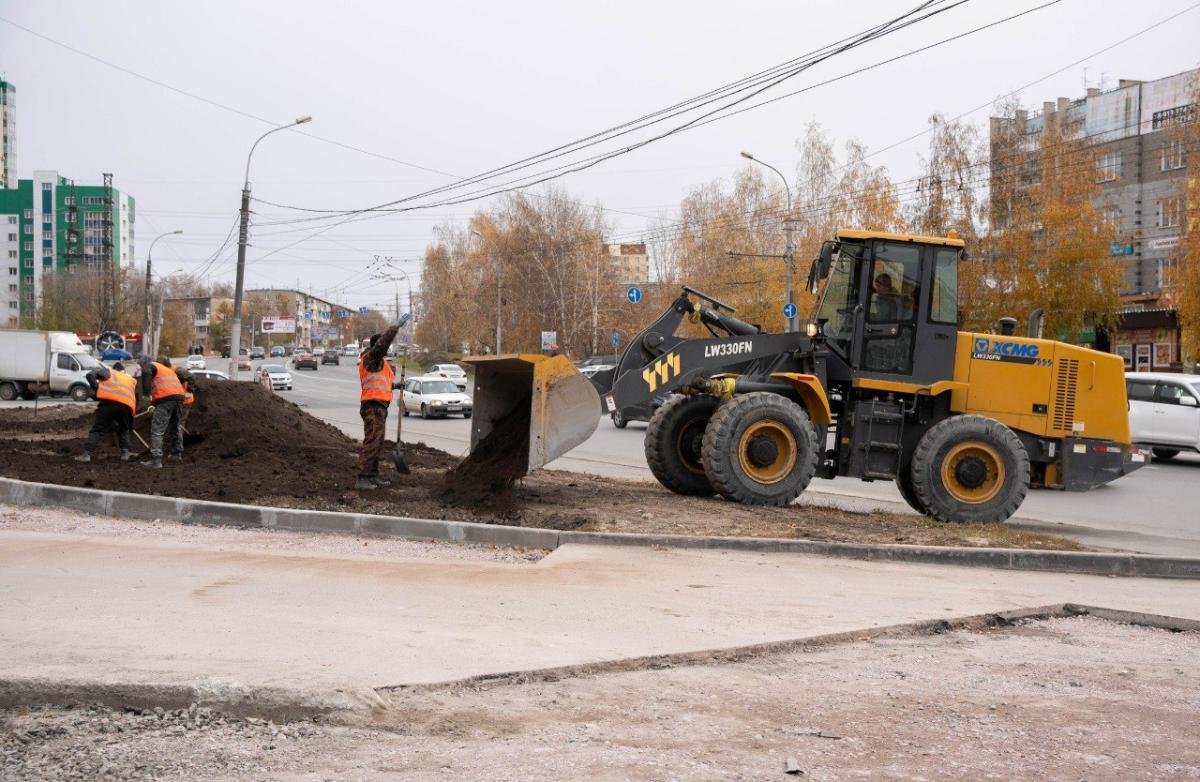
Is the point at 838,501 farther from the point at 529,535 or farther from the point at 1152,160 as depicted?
the point at 1152,160

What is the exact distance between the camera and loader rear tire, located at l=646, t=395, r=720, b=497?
41.8 feet

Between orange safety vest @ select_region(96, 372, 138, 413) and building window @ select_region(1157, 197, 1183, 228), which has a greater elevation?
building window @ select_region(1157, 197, 1183, 228)

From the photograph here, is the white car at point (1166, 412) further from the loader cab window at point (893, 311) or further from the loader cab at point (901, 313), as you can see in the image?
the loader cab window at point (893, 311)

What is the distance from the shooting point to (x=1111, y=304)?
43.9 m

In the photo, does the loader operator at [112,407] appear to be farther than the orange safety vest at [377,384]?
Yes

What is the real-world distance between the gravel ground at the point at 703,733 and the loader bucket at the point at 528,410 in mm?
5381

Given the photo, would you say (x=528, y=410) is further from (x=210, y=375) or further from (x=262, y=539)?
(x=210, y=375)

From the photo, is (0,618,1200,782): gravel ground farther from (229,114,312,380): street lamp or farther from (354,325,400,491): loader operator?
(229,114,312,380): street lamp

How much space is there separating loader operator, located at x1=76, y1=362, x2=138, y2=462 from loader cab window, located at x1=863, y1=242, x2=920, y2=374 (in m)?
9.71

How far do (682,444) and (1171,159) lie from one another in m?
47.4

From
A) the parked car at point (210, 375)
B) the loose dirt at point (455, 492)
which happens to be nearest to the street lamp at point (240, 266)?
the parked car at point (210, 375)

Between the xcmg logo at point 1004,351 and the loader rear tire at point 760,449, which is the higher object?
the xcmg logo at point 1004,351

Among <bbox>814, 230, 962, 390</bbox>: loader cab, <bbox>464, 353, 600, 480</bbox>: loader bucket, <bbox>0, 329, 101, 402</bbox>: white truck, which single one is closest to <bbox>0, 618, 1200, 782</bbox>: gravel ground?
<bbox>464, 353, 600, 480</bbox>: loader bucket

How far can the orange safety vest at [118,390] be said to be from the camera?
48.0 ft
